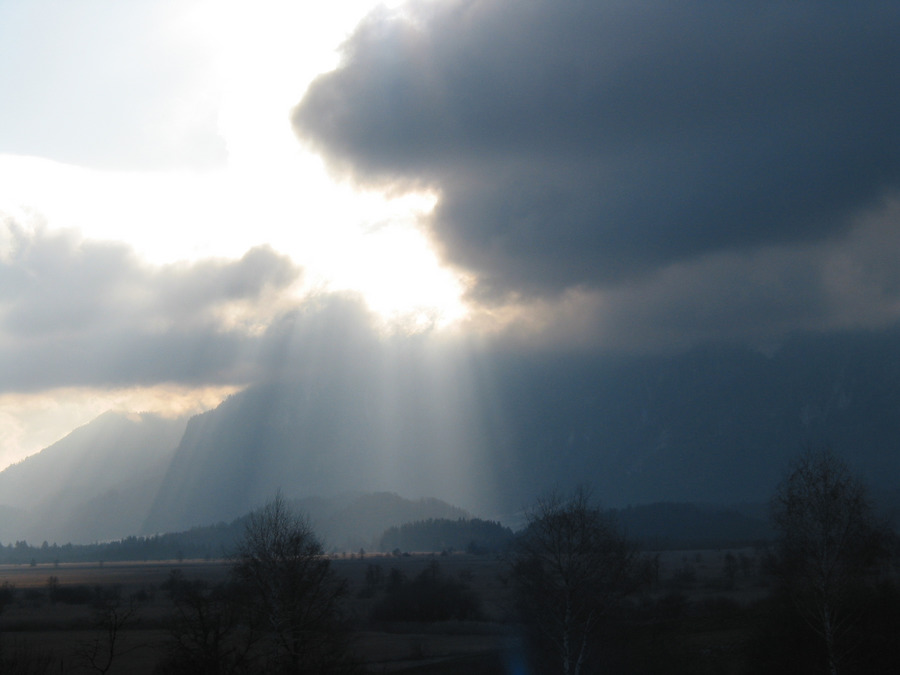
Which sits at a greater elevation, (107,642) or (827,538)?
(827,538)

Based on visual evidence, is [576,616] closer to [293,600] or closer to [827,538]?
[827,538]

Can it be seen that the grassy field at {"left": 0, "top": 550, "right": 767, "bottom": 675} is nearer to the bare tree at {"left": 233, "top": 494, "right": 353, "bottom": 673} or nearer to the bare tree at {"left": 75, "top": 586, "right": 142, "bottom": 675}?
the bare tree at {"left": 75, "top": 586, "right": 142, "bottom": 675}

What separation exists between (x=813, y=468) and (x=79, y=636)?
3785 inches

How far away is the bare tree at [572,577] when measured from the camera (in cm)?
5884

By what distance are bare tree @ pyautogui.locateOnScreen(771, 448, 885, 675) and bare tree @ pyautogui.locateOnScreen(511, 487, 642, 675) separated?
13.5 meters

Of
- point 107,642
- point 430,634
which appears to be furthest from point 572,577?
point 107,642

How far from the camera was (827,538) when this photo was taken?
48906 millimetres

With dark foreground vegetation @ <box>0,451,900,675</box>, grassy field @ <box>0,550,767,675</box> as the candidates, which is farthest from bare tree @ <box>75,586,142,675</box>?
grassy field @ <box>0,550,767,675</box>

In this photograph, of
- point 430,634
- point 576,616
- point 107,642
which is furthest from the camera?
point 430,634

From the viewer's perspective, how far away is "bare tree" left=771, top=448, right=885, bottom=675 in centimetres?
4841

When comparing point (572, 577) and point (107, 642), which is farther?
point (107, 642)

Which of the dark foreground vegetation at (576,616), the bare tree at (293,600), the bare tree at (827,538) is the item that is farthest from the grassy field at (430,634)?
the bare tree at (827,538)

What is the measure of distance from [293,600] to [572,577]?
21294 mm

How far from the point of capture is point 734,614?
93250 millimetres
